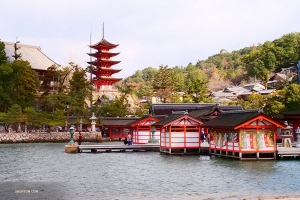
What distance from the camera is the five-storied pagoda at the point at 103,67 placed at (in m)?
85.9

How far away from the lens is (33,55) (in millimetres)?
82062

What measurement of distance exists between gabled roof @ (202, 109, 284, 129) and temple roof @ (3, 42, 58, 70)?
48.8m

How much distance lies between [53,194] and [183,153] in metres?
19.5

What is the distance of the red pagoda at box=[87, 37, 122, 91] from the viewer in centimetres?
8594

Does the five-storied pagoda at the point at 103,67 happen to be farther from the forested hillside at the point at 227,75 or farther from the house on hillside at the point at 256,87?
the house on hillside at the point at 256,87

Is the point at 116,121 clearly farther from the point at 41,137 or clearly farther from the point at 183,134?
the point at 183,134

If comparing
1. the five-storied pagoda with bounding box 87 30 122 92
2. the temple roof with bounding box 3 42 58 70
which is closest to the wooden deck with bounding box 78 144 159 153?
the temple roof with bounding box 3 42 58 70

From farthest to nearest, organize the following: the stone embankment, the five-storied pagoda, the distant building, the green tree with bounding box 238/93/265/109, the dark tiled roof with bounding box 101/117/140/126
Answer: the five-storied pagoda < the distant building < the dark tiled roof with bounding box 101/117/140/126 < the green tree with bounding box 238/93/265/109 < the stone embankment

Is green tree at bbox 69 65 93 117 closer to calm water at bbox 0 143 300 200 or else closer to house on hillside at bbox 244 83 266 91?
calm water at bbox 0 143 300 200

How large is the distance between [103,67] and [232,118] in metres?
56.9

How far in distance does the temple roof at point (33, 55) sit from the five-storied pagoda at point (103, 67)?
7.88m

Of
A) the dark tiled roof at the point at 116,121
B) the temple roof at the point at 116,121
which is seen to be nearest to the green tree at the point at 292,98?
the temple roof at the point at 116,121

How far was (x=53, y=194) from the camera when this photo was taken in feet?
62.1

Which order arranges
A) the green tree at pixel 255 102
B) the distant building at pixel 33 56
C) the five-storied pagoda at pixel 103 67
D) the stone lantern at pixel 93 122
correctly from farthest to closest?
the five-storied pagoda at pixel 103 67, the distant building at pixel 33 56, the green tree at pixel 255 102, the stone lantern at pixel 93 122
